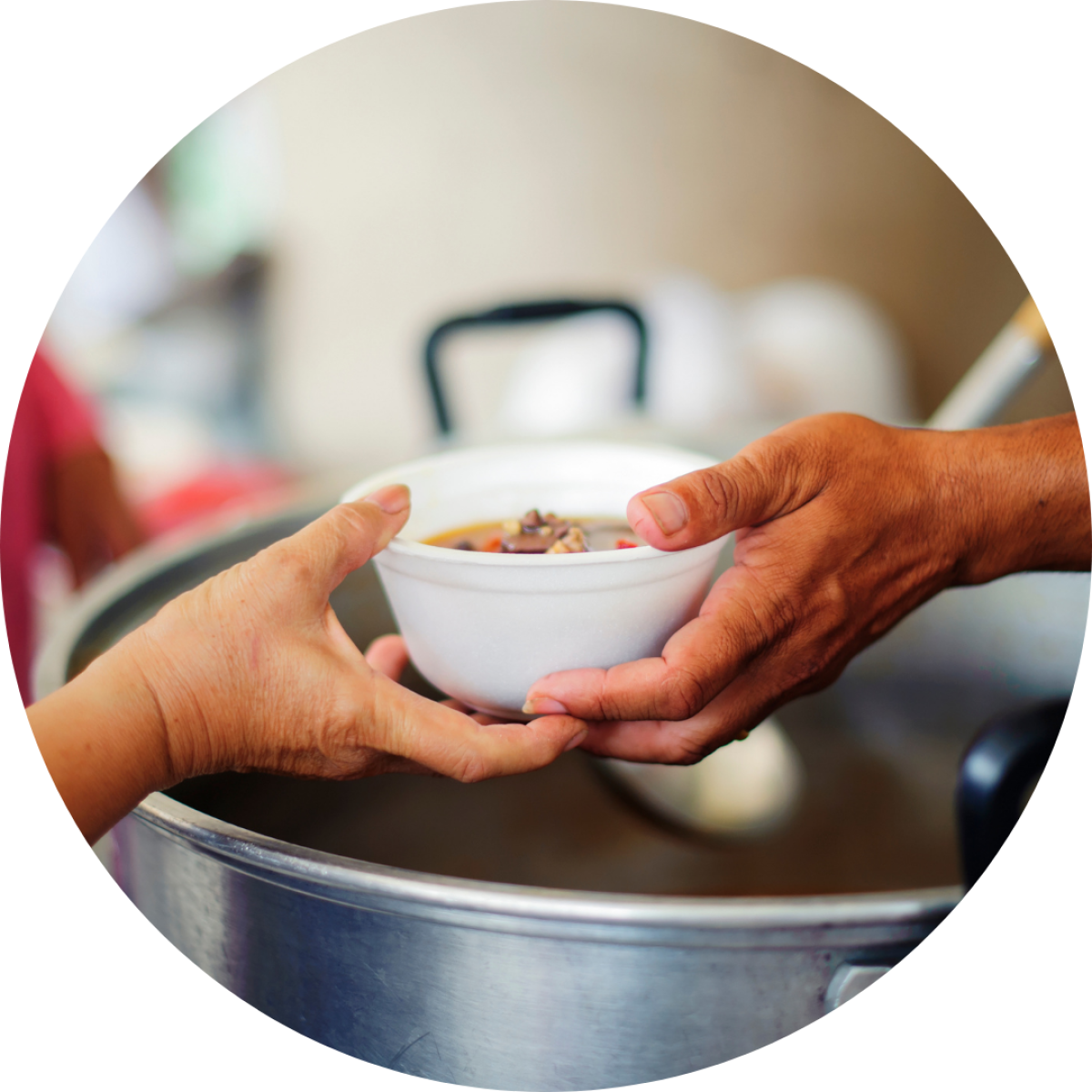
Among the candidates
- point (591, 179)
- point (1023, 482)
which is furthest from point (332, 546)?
point (591, 179)

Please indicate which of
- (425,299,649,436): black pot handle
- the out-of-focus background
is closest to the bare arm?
(425,299,649,436): black pot handle

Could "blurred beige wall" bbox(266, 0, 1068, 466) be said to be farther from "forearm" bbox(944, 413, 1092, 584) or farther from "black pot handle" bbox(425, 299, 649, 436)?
"forearm" bbox(944, 413, 1092, 584)

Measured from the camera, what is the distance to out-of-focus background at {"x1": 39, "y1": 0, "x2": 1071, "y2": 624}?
2.12 meters

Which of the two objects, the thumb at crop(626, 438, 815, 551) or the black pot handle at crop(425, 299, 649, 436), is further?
the black pot handle at crop(425, 299, 649, 436)

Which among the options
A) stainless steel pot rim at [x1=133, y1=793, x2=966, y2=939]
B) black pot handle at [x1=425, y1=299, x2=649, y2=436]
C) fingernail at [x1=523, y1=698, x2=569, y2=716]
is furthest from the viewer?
black pot handle at [x1=425, y1=299, x2=649, y2=436]

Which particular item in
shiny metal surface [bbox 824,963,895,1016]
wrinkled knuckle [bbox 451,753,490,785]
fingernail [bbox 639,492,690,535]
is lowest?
shiny metal surface [bbox 824,963,895,1016]

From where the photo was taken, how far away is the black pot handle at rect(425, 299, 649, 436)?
2.69 ft

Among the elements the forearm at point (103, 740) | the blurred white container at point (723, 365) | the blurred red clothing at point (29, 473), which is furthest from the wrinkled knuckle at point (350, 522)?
the blurred white container at point (723, 365)

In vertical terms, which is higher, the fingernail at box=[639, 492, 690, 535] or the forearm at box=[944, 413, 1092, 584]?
the fingernail at box=[639, 492, 690, 535]

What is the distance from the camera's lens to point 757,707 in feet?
1.74

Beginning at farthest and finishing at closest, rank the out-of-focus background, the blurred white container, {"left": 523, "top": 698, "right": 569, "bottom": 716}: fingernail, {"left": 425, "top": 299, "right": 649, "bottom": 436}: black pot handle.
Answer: the out-of-focus background, the blurred white container, {"left": 425, "top": 299, "right": 649, "bottom": 436}: black pot handle, {"left": 523, "top": 698, "right": 569, "bottom": 716}: fingernail

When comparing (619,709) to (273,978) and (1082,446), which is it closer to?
(273,978)

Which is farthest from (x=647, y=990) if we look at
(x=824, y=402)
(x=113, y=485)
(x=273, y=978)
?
(x=824, y=402)

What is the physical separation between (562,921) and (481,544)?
22cm
